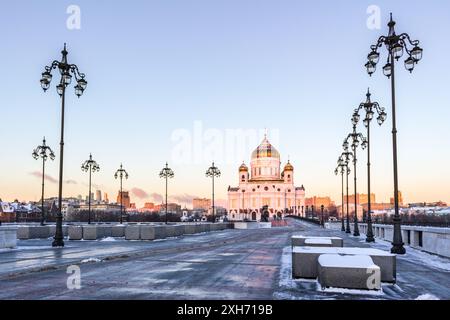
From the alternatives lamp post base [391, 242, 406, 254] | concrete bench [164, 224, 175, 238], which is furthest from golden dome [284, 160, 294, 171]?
lamp post base [391, 242, 406, 254]

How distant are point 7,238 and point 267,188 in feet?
543

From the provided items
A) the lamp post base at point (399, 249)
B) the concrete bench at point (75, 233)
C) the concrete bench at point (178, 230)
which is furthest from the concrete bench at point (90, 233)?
the lamp post base at point (399, 249)

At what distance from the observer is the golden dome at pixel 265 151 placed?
607 ft

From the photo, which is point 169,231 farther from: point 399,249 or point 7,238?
point 399,249

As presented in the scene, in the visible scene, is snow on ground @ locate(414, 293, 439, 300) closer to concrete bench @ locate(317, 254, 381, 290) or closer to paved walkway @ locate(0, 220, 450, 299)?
paved walkway @ locate(0, 220, 450, 299)

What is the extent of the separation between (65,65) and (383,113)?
18.0 metres

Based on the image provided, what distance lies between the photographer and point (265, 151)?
185 meters

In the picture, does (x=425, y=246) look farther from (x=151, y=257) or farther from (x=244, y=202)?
(x=244, y=202)

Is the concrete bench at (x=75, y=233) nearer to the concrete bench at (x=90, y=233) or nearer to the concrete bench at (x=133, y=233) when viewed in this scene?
the concrete bench at (x=90, y=233)

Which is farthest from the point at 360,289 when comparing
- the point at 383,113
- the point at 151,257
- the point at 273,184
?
the point at 273,184

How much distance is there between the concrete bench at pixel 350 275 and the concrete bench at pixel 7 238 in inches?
684

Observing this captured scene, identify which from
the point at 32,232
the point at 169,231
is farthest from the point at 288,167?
the point at 32,232
